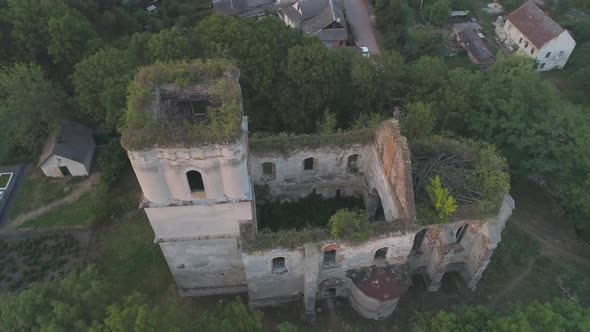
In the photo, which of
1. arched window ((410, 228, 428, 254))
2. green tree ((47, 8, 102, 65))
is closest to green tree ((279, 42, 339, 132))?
arched window ((410, 228, 428, 254))

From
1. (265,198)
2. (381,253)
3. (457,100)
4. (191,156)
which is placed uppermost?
(191,156)

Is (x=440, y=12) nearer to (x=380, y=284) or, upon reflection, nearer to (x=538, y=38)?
(x=538, y=38)

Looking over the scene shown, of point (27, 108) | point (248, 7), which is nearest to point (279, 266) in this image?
point (27, 108)

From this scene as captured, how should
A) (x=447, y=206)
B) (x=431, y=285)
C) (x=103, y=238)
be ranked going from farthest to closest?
(x=103, y=238), (x=431, y=285), (x=447, y=206)

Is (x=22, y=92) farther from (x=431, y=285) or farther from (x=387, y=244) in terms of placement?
(x=431, y=285)

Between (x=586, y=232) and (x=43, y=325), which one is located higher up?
(x=43, y=325)

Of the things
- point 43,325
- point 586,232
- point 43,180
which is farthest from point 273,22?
point 586,232

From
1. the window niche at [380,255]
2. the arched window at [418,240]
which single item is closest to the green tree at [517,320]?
the window niche at [380,255]
